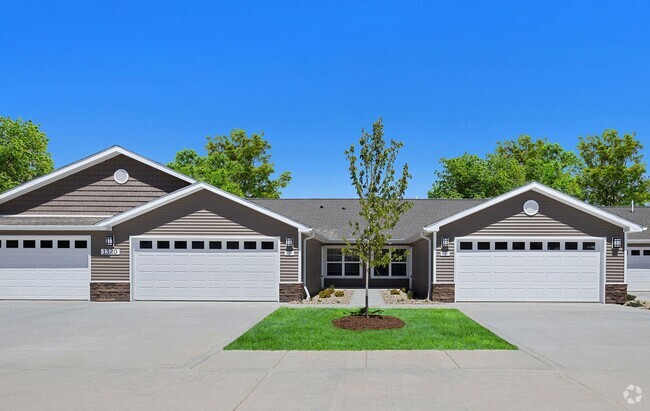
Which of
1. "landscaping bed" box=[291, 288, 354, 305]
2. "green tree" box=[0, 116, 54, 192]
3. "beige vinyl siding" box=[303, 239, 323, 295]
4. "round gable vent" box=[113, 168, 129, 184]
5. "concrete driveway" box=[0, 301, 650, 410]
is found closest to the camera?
"concrete driveway" box=[0, 301, 650, 410]

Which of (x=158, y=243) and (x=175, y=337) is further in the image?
(x=158, y=243)

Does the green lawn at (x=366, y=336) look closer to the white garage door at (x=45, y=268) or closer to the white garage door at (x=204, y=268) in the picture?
the white garage door at (x=204, y=268)

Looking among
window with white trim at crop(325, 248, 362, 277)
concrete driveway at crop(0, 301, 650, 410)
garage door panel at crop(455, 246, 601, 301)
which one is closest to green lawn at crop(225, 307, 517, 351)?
concrete driveway at crop(0, 301, 650, 410)

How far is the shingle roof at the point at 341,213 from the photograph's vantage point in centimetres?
2391

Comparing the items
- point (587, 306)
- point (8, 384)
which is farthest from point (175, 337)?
point (587, 306)

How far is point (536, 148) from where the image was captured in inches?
2179

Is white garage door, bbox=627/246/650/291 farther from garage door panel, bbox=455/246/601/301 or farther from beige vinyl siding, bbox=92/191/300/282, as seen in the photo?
beige vinyl siding, bbox=92/191/300/282

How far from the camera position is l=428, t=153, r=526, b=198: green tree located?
45.4 m

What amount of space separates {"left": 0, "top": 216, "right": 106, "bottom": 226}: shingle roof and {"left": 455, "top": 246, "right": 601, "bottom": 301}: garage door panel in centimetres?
1439

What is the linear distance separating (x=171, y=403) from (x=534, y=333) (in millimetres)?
8879

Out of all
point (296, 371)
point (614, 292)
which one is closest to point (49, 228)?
point (296, 371)

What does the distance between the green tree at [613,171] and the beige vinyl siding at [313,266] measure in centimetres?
3363

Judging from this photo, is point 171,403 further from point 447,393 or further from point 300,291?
point 300,291

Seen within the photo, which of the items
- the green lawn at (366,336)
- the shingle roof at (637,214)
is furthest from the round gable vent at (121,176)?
the shingle roof at (637,214)
